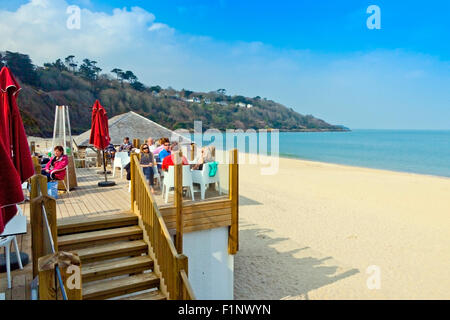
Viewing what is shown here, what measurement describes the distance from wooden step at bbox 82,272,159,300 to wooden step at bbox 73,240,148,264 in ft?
1.13

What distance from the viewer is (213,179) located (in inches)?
260

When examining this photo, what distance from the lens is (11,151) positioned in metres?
3.62

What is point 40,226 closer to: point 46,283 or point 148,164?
point 46,283

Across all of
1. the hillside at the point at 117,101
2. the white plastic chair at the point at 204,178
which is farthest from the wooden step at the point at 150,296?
the hillside at the point at 117,101

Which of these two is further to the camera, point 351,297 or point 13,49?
point 13,49

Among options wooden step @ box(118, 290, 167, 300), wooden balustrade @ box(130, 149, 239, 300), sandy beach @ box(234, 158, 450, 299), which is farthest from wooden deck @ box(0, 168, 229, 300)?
sandy beach @ box(234, 158, 450, 299)

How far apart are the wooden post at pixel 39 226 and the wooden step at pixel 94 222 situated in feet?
3.80

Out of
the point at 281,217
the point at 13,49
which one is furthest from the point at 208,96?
the point at 281,217

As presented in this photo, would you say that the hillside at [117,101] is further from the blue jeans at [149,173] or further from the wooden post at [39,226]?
the wooden post at [39,226]

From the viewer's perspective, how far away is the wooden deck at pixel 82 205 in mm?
3564

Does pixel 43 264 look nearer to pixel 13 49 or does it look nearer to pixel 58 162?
pixel 58 162

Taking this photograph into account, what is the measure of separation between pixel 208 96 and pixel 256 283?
373 ft

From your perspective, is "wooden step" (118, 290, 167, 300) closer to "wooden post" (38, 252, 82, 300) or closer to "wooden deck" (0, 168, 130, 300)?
"wooden deck" (0, 168, 130, 300)

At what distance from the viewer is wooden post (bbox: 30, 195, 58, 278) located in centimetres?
357
